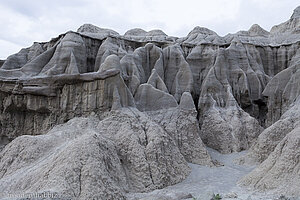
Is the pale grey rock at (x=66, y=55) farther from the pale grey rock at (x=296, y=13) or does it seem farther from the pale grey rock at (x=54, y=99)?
the pale grey rock at (x=296, y=13)

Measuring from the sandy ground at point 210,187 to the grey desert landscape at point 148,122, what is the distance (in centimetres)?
5

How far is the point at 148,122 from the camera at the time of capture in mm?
15523

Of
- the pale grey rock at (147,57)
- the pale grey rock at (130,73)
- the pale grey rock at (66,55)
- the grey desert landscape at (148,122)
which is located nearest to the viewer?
the grey desert landscape at (148,122)

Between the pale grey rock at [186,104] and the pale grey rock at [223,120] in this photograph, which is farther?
the pale grey rock at [223,120]

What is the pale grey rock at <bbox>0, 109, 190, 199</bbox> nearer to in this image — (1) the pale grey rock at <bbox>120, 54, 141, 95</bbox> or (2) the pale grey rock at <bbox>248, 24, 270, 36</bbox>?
(1) the pale grey rock at <bbox>120, 54, 141, 95</bbox>

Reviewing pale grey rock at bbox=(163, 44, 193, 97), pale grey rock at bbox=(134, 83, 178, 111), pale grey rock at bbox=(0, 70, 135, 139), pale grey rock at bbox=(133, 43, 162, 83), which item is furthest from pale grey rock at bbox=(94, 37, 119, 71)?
pale grey rock at bbox=(0, 70, 135, 139)

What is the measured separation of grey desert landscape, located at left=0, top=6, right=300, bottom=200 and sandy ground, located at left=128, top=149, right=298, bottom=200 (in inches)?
1.9

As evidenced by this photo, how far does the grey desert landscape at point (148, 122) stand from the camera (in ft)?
39.2

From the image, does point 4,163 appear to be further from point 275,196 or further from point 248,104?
point 248,104

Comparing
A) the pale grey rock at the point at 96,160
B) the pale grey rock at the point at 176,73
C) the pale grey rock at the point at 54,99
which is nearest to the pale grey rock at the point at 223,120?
the pale grey rock at the point at 176,73

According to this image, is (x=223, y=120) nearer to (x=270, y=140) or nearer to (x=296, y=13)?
(x=270, y=140)

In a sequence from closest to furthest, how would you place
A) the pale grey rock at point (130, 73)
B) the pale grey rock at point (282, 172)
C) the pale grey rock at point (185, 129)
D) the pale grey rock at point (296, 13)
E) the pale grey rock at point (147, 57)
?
the pale grey rock at point (282, 172) → the pale grey rock at point (185, 129) → the pale grey rock at point (130, 73) → the pale grey rock at point (147, 57) → the pale grey rock at point (296, 13)

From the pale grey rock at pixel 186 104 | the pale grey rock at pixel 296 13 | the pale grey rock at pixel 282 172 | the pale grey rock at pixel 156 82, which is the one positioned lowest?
the pale grey rock at pixel 282 172

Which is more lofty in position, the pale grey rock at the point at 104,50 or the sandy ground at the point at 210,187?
the pale grey rock at the point at 104,50
